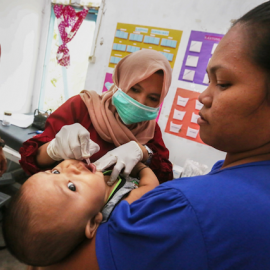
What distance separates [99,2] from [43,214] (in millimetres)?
3066

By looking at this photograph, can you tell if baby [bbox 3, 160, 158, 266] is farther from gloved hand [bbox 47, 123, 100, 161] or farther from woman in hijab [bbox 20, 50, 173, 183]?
woman in hijab [bbox 20, 50, 173, 183]

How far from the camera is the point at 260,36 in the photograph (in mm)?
448

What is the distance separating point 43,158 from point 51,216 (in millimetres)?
563

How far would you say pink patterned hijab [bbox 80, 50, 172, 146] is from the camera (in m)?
1.19

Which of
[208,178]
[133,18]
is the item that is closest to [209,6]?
[133,18]

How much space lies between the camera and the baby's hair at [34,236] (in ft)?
2.04

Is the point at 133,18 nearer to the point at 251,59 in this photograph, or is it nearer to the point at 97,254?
the point at 251,59

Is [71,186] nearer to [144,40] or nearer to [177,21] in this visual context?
[144,40]

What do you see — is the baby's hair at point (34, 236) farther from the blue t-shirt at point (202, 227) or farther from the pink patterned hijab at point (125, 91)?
the pink patterned hijab at point (125, 91)

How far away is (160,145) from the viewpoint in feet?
4.98

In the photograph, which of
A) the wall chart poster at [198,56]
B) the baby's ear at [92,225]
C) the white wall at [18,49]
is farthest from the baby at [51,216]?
the white wall at [18,49]

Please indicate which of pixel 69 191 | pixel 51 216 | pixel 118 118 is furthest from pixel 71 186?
pixel 118 118

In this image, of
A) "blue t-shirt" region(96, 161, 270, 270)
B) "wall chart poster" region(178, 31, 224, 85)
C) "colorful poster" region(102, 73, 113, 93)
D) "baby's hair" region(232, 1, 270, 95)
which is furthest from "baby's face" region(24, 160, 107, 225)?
"colorful poster" region(102, 73, 113, 93)

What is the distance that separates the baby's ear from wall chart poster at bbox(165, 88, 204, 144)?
6.15 ft
